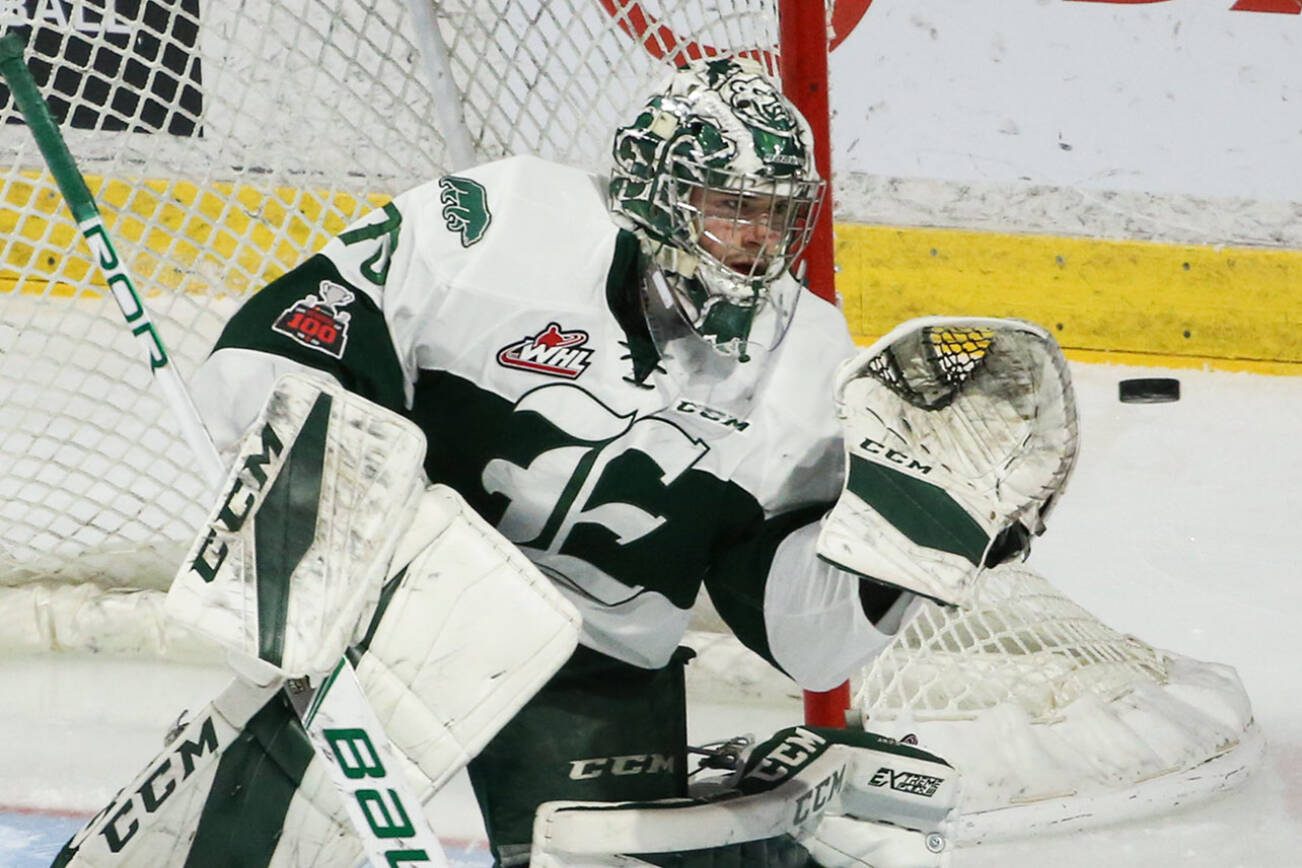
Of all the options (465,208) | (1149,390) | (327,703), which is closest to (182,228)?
(465,208)

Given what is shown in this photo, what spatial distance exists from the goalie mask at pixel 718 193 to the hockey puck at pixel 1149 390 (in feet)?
7.98

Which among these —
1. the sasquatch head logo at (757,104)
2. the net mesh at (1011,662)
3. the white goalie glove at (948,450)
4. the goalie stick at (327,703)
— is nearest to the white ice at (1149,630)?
the net mesh at (1011,662)

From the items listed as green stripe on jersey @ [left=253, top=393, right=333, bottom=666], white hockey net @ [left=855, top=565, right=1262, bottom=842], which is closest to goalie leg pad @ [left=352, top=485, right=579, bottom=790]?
green stripe on jersey @ [left=253, top=393, right=333, bottom=666]

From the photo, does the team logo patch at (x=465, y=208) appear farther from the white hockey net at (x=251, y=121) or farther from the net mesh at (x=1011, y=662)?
the net mesh at (x=1011, y=662)

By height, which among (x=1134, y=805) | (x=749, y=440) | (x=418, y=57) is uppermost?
(x=418, y=57)

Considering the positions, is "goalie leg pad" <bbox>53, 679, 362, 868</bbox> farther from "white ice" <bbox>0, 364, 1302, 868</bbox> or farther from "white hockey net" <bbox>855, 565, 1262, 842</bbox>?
"white hockey net" <bbox>855, 565, 1262, 842</bbox>

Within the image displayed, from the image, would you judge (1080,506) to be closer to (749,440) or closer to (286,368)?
(749,440)

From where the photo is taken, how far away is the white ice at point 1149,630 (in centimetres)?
280

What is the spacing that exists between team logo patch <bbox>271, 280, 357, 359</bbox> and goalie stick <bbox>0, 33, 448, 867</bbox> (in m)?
0.12

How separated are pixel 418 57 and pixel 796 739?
1252 mm

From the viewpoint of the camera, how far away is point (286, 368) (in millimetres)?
1859

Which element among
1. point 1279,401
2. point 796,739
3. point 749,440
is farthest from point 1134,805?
point 1279,401

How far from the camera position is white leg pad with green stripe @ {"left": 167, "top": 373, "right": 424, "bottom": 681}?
166cm

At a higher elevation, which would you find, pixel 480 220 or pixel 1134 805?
pixel 480 220
